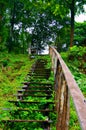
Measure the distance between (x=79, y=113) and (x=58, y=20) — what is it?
44.5 meters

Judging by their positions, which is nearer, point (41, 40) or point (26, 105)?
point (26, 105)

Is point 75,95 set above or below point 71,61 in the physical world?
above

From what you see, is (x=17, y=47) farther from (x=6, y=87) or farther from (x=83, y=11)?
(x=6, y=87)

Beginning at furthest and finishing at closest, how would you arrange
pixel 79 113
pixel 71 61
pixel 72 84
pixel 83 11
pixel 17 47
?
pixel 17 47 < pixel 83 11 < pixel 71 61 < pixel 72 84 < pixel 79 113

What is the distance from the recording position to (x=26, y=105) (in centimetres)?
874

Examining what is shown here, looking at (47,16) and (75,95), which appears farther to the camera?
(47,16)

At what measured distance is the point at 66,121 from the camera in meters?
4.59

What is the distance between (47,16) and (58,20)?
1785 mm

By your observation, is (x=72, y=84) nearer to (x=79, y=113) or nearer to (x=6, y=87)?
(x=79, y=113)

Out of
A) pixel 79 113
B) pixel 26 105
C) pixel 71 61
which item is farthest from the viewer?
pixel 71 61

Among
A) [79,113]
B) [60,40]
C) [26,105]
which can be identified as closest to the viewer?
[79,113]

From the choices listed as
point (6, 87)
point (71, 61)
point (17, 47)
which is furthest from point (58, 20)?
point (6, 87)

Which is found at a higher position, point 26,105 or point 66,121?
point 66,121

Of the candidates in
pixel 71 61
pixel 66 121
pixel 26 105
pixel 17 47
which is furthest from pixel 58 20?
pixel 66 121
